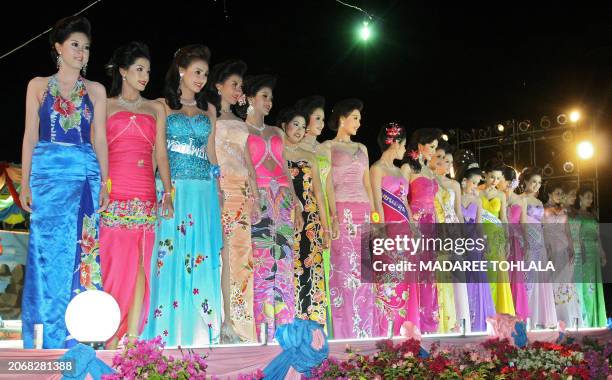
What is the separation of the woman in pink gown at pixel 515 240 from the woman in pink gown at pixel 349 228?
208 cm

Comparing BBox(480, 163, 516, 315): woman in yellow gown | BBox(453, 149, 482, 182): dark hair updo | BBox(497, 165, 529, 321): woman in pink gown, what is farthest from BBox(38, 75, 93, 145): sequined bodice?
BBox(497, 165, 529, 321): woman in pink gown

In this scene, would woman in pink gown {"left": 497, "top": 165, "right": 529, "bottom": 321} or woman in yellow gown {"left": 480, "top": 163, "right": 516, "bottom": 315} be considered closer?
woman in yellow gown {"left": 480, "top": 163, "right": 516, "bottom": 315}

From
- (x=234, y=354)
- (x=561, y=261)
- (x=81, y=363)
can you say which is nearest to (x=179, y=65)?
(x=234, y=354)

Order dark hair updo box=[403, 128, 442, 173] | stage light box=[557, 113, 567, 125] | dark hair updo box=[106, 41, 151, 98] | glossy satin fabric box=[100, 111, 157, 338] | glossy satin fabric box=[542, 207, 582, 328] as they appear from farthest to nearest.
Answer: stage light box=[557, 113, 567, 125], glossy satin fabric box=[542, 207, 582, 328], dark hair updo box=[403, 128, 442, 173], dark hair updo box=[106, 41, 151, 98], glossy satin fabric box=[100, 111, 157, 338]

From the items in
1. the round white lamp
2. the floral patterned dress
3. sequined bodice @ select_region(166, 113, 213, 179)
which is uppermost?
sequined bodice @ select_region(166, 113, 213, 179)

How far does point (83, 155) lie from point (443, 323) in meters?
3.36

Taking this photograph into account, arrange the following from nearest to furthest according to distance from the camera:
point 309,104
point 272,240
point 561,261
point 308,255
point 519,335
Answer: point 272,240, point 519,335, point 308,255, point 309,104, point 561,261

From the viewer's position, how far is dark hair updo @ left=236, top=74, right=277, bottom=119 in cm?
500

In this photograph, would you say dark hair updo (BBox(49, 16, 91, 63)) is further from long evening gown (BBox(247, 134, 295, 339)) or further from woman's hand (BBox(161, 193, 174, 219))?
long evening gown (BBox(247, 134, 295, 339))

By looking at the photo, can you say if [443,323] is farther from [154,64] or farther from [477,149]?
[477,149]

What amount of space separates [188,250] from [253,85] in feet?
3.84

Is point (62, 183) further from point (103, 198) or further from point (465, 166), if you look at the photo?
point (465, 166)

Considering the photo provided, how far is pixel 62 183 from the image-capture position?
3.84m

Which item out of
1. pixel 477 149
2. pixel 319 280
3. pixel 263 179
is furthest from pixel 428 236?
pixel 477 149
